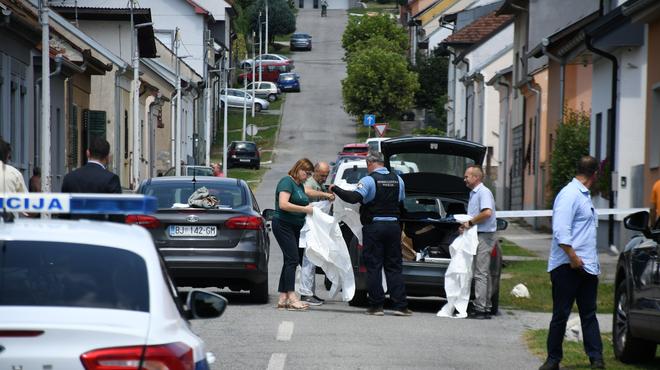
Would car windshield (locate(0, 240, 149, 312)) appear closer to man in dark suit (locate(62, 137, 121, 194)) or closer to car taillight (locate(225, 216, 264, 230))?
man in dark suit (locate(62, 137, 121, 194))

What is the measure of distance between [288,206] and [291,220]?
296mm

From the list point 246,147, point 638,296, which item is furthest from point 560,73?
point 246,147

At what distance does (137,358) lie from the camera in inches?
217

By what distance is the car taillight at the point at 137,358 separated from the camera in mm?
5422

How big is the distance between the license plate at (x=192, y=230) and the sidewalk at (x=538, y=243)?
7548 millimetres

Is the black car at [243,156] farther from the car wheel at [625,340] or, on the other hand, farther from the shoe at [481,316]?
the car wheel at [625,340]

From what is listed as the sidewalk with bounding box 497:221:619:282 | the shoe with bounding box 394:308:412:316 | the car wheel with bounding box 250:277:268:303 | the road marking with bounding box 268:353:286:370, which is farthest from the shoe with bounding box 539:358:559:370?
the sidewalk with bounding box 497:221:619:282

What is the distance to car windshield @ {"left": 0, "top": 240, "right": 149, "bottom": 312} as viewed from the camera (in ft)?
19.3

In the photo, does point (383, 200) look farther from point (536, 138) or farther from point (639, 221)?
point (536, 138)

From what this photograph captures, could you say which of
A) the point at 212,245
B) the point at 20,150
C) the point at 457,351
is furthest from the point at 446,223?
the point at 20,150

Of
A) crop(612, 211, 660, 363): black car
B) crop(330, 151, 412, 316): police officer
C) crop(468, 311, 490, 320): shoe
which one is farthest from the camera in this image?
crop(468, 311, 490, 320): shoe

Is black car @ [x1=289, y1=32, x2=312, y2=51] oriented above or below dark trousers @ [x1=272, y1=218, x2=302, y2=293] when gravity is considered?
above

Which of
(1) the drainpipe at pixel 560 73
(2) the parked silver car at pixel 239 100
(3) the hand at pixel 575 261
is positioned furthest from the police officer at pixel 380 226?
(2) the parked silver car at pixel 239 100

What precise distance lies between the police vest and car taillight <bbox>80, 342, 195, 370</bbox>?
30.3 ft
